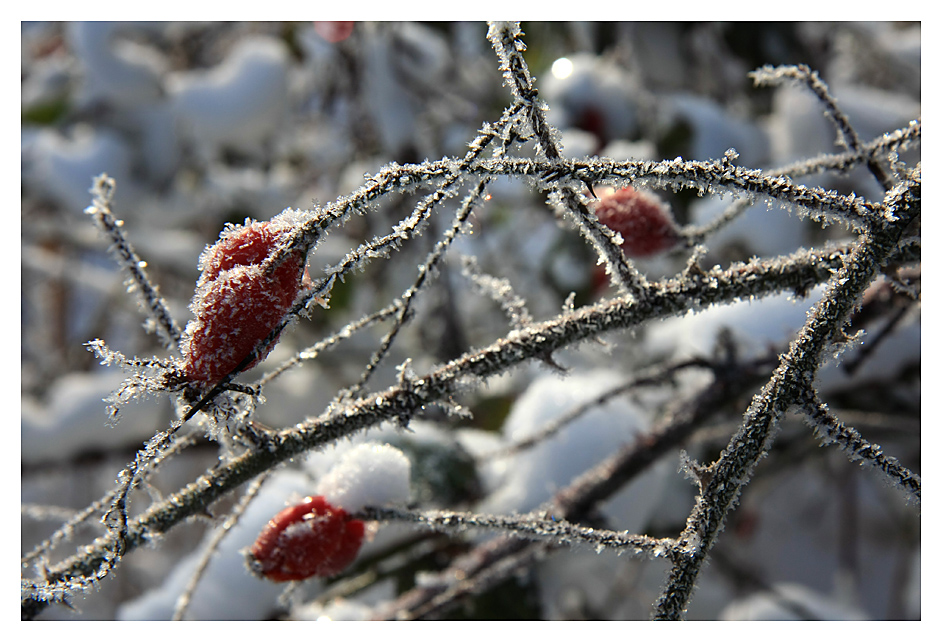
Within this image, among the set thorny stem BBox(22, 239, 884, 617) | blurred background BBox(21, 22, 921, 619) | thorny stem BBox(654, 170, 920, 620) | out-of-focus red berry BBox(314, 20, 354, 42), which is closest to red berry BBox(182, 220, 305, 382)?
thorny stem BBox(22, 239, 884, 617)

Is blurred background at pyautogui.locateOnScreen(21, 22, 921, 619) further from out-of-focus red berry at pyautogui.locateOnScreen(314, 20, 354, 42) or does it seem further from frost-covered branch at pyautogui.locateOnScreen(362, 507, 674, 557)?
frost-covered branch at pyautogui.locateOnScreen(362, 507, 674, 557)

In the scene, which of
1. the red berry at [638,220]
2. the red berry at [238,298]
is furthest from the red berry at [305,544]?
the red berry at [638,220]

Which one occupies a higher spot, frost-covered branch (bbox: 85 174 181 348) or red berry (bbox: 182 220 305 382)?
frost-covered branch (bbox: 85 174 181 348)

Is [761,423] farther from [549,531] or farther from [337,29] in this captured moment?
[337,29]

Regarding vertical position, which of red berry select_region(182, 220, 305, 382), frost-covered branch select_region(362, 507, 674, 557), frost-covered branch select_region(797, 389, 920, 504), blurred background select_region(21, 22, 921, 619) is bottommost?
A: frost-covered branch select_region(362, 507, 674, 557)

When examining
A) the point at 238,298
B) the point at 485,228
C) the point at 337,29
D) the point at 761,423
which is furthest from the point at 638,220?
the point at 485,228
